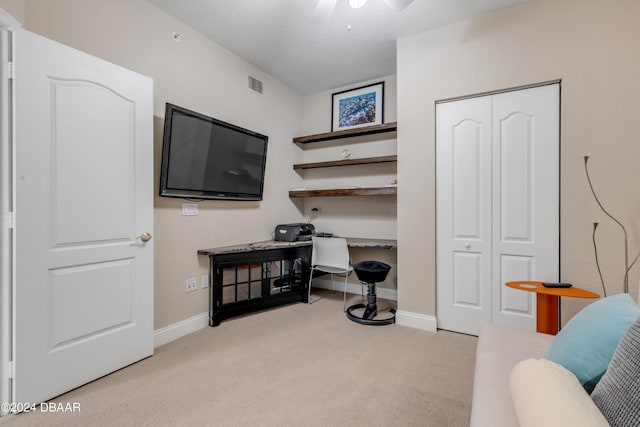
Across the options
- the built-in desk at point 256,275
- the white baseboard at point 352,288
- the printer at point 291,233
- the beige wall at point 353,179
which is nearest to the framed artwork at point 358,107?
the beige wall at point 353,179

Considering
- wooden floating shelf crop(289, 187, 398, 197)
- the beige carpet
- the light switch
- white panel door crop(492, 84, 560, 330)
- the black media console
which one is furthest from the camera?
wooden floating shelf crop(289, 187, 398, 197)

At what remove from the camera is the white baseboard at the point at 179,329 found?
2.38m

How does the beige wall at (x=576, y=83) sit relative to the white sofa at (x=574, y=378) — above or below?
above

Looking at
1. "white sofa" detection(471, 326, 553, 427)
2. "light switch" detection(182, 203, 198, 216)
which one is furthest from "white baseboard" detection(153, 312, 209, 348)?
"white sofa" detection(471, 326, 553, 427)

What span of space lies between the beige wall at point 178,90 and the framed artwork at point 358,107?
844 mm

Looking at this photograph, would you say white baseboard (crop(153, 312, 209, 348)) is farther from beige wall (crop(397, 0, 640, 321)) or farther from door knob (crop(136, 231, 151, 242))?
beige wall (crop(397, 0, 640, 321))

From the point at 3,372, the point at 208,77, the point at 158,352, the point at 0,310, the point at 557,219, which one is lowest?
the point at 158,352

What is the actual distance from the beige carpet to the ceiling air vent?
264 cm

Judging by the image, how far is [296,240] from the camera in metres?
3.45

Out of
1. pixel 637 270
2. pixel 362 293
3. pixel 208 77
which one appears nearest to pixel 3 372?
pixel 208 77

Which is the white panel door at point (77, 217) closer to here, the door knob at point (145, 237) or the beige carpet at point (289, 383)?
the door knob at point (145, 237)

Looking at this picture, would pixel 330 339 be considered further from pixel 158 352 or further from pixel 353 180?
pixel 353 180

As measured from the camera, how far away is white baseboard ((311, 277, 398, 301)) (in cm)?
365

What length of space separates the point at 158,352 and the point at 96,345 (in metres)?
0.49
